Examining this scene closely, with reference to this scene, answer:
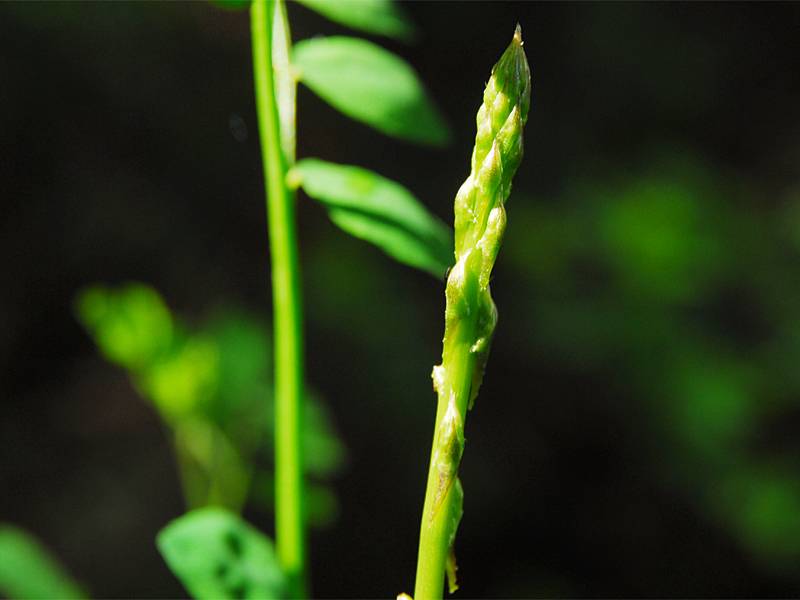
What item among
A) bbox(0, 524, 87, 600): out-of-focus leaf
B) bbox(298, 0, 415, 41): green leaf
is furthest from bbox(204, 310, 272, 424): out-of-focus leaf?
bbox(298, 0, 415, 41): green leaf

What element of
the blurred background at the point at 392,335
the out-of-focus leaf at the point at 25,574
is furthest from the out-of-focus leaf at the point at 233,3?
the blurred background at the point at 392,335

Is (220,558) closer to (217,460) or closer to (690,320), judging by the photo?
(217,460)

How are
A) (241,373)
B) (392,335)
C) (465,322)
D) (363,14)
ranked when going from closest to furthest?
1. (465,322)
2. (363,14)
3. (241,373)
4. (392,335)

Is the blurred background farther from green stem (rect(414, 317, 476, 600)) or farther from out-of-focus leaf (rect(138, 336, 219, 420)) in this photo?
green stem (rect(414, 317, 476, 600))

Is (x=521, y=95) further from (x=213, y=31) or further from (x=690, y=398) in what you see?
(x=213, y=31)

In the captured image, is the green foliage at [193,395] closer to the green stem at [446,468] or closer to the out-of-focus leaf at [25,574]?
the out-of-focus leaf at [25,574]

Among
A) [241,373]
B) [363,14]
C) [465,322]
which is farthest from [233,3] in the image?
[241,373]

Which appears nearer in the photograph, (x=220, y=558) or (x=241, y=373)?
(x=220, y=558)
